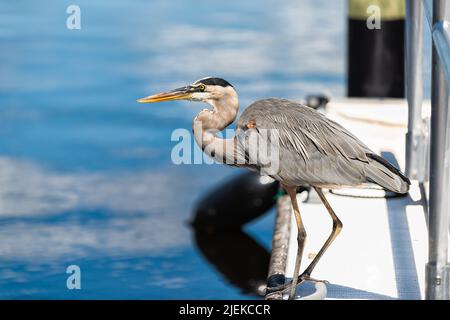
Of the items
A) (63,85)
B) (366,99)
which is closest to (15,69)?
(63,85)

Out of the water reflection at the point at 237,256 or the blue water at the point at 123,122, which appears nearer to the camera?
the water reflection at the point at 237,256

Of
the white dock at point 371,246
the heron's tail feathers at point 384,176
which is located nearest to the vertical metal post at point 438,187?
the heron's tail feathers at point 384,176

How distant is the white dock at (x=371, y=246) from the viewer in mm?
5551

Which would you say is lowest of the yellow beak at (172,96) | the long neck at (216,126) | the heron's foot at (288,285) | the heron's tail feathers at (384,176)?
the heron's foot at (288,285)

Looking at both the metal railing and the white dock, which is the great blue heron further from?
the white dock

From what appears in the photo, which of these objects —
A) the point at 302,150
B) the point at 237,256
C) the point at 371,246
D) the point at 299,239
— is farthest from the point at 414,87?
the point at 237,256

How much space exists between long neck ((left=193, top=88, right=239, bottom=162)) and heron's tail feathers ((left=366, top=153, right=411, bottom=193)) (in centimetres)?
66

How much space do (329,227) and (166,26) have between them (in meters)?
13.0

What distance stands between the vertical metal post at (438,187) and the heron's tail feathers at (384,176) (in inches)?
6.8

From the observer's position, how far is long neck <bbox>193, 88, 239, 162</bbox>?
528 centimetres

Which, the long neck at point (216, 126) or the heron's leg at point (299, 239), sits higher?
the long neck at point (216, 126)

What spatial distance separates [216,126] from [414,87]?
2.25 m

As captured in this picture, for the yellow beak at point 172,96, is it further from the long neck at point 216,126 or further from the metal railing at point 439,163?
the metal railing at point 439,163

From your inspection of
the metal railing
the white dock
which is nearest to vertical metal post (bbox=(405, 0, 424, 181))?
the white dock
